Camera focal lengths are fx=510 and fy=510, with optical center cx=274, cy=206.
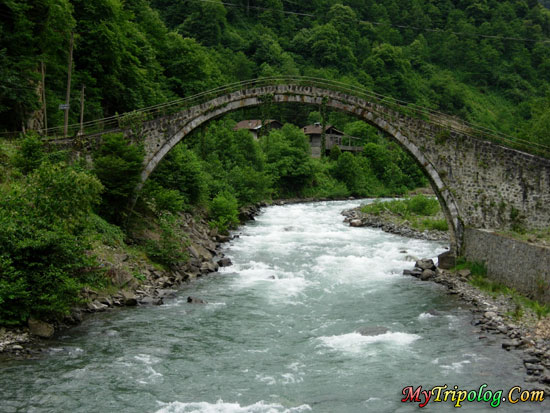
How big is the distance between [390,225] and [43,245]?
27.2m

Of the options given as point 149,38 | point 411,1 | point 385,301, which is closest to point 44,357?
point 385,301

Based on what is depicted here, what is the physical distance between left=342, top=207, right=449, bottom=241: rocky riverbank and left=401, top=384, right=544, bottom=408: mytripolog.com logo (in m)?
21.1

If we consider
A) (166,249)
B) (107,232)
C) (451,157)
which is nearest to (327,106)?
(451,157)

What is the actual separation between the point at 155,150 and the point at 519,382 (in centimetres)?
1787

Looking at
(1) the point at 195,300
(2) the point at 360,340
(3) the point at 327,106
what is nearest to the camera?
(2) the point at 360,340

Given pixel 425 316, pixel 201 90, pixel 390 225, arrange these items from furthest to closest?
pixel 201 90 < pixel 390 225 < pixel 425 316

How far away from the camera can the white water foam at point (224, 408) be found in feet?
35.9

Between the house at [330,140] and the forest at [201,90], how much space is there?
227 centimetres

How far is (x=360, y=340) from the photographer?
15359mm

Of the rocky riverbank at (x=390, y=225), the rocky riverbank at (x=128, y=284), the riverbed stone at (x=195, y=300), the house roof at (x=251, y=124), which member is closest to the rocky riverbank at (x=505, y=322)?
the riverbed stone at (x=195, y=300)

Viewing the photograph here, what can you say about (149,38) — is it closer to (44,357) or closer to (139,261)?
(139,261)

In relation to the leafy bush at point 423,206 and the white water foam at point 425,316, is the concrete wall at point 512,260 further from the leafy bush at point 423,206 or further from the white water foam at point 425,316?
the leafy bush at point 423,206

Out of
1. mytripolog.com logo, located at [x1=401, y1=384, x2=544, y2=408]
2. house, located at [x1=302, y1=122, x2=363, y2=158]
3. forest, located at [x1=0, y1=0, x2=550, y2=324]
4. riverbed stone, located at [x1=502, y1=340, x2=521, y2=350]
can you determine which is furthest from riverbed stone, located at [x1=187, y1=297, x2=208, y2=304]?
house, located at [x1=302, y1=122, x2=363, y2=158]

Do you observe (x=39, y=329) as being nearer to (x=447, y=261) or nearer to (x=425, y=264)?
(x=425, y=264)
